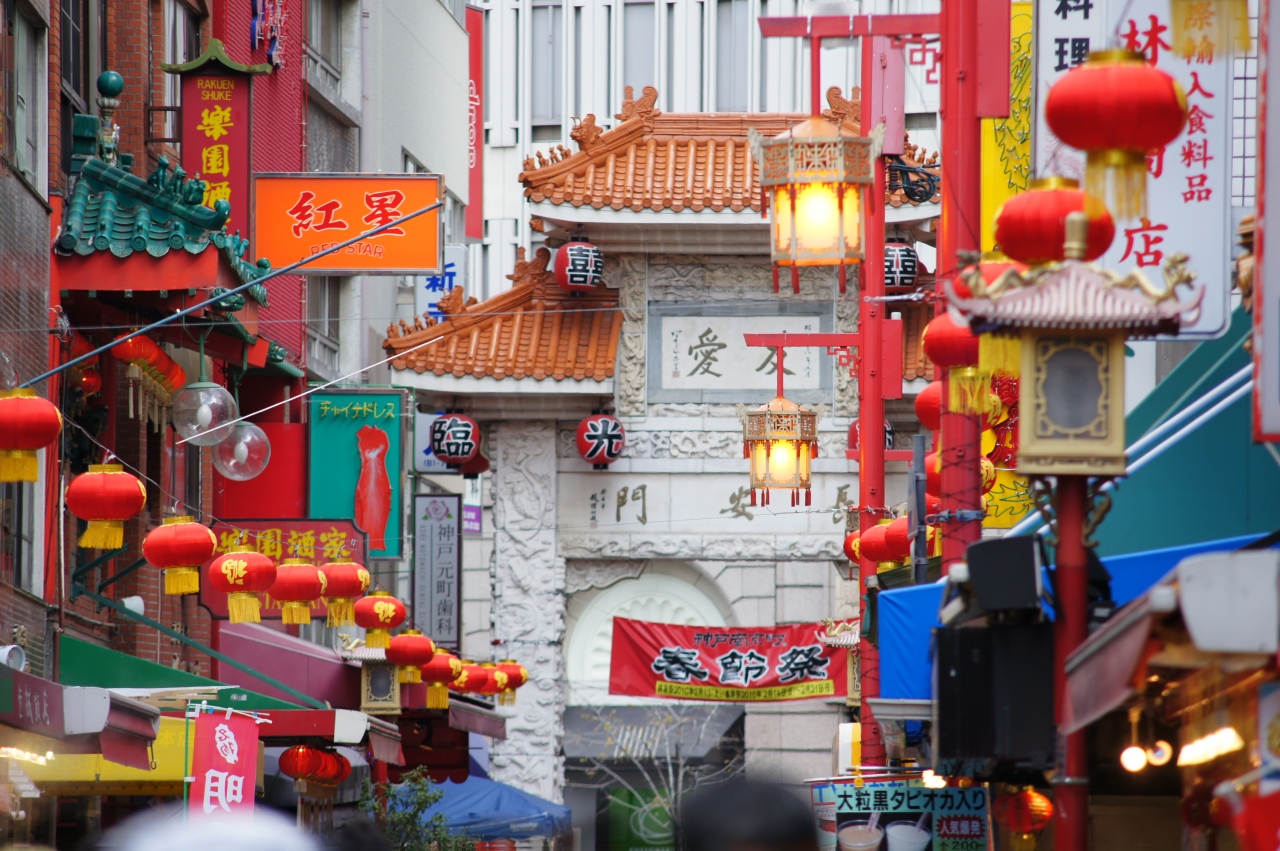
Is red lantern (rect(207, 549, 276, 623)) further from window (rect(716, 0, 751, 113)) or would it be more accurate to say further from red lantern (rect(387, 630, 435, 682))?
window (rect(716, 0, 751, 113))

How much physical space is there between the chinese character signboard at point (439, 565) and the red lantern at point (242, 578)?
11966mm

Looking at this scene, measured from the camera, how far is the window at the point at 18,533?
50.8 feet

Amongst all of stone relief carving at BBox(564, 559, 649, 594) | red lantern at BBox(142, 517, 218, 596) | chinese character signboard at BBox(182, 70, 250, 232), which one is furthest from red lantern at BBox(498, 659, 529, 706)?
red lantern at BBox(142, 517, 218, 596)

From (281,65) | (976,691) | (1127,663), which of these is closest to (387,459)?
(281,65)

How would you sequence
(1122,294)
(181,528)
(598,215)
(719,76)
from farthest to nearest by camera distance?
(719,76) → (598,215) → (181,528) → (1122,294)

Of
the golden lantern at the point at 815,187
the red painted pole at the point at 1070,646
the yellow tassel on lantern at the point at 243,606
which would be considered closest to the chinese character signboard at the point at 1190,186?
the golden lantern at the point at 815,187

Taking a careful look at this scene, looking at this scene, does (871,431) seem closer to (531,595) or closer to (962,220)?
(962,220)

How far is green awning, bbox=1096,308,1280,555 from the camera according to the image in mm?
10312

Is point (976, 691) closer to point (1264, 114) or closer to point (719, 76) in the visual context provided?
point (1264, 114)

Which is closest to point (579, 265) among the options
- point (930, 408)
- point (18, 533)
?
point (18, 533)

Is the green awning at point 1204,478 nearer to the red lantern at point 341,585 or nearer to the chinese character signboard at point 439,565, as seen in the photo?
the red lantern at point 341,585

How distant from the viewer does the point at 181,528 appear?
16.1 m

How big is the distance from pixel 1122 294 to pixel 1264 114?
35.2 inches

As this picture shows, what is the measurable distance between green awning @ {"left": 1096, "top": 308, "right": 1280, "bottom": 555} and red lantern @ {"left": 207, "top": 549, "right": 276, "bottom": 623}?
28.3 ft
